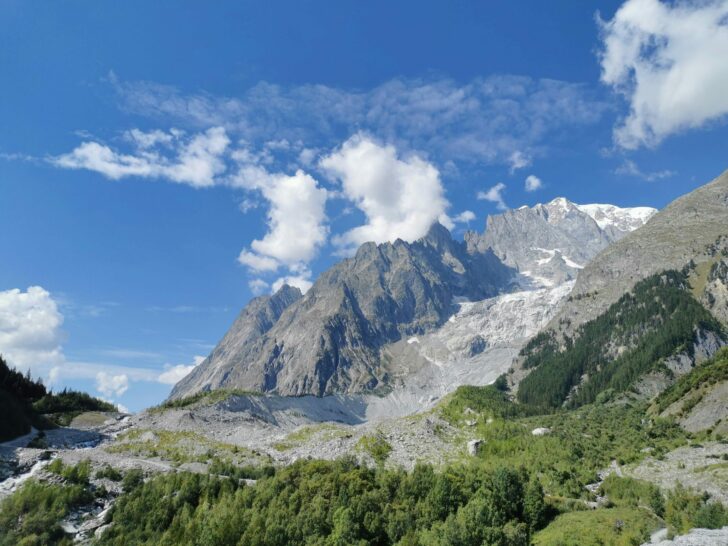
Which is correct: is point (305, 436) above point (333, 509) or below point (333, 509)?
above

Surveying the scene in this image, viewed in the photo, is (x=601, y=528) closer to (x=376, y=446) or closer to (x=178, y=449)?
(x=376, y=446)

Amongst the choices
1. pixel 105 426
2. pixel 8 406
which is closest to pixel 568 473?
pixel 8 406

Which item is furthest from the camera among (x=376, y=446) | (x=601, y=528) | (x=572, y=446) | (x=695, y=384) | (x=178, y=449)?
(x=695, y=384)

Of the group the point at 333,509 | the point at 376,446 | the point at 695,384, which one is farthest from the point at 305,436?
the point at 695,384

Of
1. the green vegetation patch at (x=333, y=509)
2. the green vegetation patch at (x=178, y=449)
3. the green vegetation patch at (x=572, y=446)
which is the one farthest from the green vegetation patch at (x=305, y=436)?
the green vegetation patch at (x=333, y=509)

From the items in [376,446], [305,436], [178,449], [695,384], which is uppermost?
[695,384]

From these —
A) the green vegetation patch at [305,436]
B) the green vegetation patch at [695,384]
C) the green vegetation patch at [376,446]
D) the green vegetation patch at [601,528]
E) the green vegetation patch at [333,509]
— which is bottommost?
the green vegetation patch at [601,528]

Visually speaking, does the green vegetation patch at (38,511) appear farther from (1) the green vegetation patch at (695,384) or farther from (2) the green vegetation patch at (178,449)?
(1) the green vegetation patch at (695,384)

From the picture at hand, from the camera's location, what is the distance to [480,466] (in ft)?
276

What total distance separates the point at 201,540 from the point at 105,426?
105483 mm

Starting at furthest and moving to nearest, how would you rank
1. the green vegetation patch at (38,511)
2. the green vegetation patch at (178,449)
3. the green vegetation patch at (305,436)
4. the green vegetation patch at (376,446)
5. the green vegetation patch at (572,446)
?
the green vegetation patch at (305,436), the green vegetation patch at (376,446), the green vegetation patch at (178,449), the green vegetation patch at (572,446), the green vegetation patch at (38,511)

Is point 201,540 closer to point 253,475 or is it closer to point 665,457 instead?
point 253,475

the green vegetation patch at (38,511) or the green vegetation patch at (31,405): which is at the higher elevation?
the green vegetation patch at (31,405)

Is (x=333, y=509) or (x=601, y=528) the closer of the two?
(x=601, y=528)
